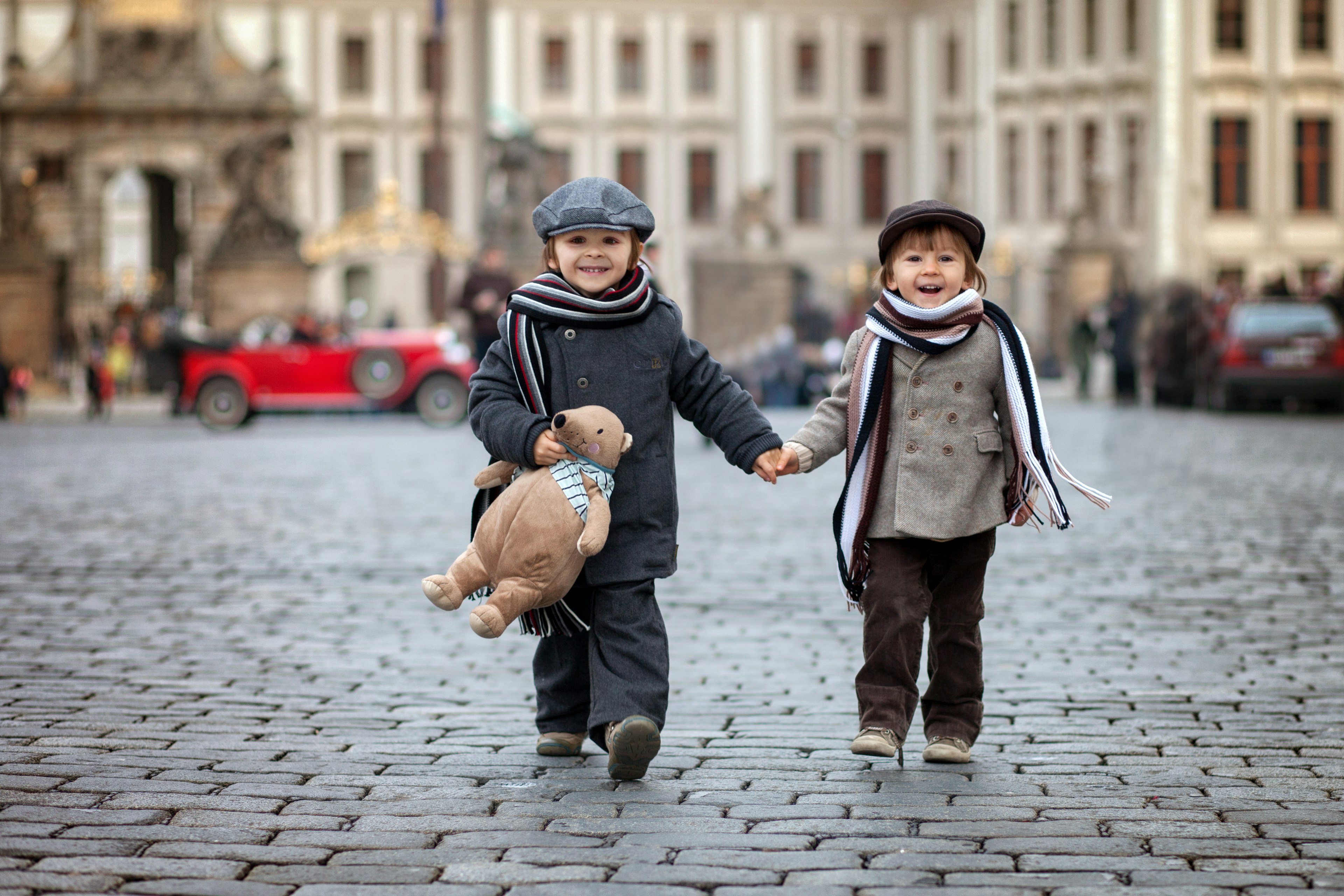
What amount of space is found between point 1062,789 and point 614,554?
1.20 m

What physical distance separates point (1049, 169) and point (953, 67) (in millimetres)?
7048

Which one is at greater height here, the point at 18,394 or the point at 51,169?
the point at 51,169

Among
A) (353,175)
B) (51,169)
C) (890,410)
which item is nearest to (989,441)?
(890,410)

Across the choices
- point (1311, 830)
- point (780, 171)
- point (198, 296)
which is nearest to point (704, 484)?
point (1311, 830)

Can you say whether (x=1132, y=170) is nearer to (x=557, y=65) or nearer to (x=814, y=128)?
A: (x=814, y=128)

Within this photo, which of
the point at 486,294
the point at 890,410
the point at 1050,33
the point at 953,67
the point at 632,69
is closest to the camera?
the point at 890,410

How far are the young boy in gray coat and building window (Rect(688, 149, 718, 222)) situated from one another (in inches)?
2361

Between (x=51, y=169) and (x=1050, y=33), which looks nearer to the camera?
(x=51, y=169)

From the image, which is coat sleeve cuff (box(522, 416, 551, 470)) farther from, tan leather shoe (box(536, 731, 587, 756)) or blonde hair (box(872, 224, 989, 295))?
blonde hair (box(872, 224, 989, 295))

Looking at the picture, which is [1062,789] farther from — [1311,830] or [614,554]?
[614,554]

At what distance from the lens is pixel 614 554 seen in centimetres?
502

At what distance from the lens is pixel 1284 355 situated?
25.1m

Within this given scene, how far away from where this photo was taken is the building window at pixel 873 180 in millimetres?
64625

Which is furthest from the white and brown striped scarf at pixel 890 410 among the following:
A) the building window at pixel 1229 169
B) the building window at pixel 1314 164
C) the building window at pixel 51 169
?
the building window at pixel 1314 164
